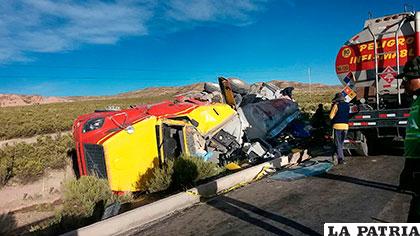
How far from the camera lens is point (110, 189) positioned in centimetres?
751

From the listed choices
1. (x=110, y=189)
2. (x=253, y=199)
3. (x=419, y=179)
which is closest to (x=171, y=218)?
(x=253, y=199)

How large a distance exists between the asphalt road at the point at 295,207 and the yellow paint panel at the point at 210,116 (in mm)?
2831

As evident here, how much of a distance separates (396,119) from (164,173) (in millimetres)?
5477

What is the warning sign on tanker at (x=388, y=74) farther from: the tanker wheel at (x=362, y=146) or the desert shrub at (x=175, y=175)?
the desert shrub at (x=175, y=175)

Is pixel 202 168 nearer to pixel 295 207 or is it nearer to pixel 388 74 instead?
pixel 295 207

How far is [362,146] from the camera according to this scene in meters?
9.83

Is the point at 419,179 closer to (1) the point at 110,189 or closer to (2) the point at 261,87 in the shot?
(1) the point at 110,189

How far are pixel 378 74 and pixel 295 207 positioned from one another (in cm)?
545

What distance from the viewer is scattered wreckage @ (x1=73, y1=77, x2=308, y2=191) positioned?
313 inches

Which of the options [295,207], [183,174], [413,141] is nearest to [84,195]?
[183,174]

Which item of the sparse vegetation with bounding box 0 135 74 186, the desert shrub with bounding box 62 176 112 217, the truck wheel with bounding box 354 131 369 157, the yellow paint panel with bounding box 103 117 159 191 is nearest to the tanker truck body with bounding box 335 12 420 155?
the truck wheel with bounding box 354 131 369 157

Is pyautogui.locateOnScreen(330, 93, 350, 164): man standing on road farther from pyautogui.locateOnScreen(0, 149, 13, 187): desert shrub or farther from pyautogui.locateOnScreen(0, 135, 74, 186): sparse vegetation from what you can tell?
pyautogui.locateOnScreen(0, 149, 13, 187): desert shrub

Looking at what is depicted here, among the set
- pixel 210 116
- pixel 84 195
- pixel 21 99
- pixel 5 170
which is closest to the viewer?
pixel 84 195

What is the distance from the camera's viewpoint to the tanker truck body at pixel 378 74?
9.23 meters
